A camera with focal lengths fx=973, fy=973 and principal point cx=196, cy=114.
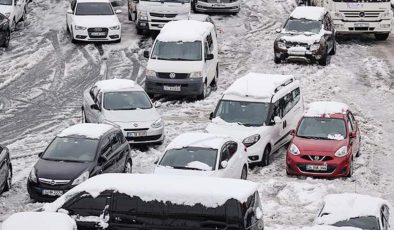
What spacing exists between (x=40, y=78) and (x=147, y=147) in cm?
908

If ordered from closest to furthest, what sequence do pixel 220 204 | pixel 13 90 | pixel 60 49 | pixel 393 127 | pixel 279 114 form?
1. pixel 220 204
2. pixel 279 114
3. pixel 393 127
4. pixel 13 90
5. pixel 60 49

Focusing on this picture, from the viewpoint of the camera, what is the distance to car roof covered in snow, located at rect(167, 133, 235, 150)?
68.9 feet

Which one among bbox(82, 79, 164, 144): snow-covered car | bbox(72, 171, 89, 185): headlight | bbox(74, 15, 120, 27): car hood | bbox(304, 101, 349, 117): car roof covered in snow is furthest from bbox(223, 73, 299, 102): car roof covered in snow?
bbox(74, 15, 120, 27): car hood

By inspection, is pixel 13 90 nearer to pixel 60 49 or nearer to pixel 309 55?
pixel 60 49

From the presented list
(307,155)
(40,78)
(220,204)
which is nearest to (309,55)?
(40,78)

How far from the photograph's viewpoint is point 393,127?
2781 cm

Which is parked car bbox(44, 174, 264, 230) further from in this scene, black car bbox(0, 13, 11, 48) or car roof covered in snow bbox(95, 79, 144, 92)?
black car bbox(0, 13, 11, 48)

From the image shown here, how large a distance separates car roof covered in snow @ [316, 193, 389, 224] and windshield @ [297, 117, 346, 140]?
6177 mm

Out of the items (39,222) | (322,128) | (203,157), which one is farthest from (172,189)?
(322,128)

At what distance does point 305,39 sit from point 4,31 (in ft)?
37.6

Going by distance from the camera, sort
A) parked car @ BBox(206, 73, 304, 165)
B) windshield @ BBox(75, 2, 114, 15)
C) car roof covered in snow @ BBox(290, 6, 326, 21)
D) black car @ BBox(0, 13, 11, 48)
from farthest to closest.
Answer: windshield @ BBox(75, 2, 114, 15), black car @ BBox(0, 13, 11, 48), car roof covered in snow @ BBox(290, 6, 326, 21), parked car @ BBox(206, 73, 304, 165)

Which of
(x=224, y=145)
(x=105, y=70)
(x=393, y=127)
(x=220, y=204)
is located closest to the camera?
(x=220, y=204)

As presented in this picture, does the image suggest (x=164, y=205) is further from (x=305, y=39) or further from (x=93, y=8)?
(x=93, y=8)

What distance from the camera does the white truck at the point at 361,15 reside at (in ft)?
127
